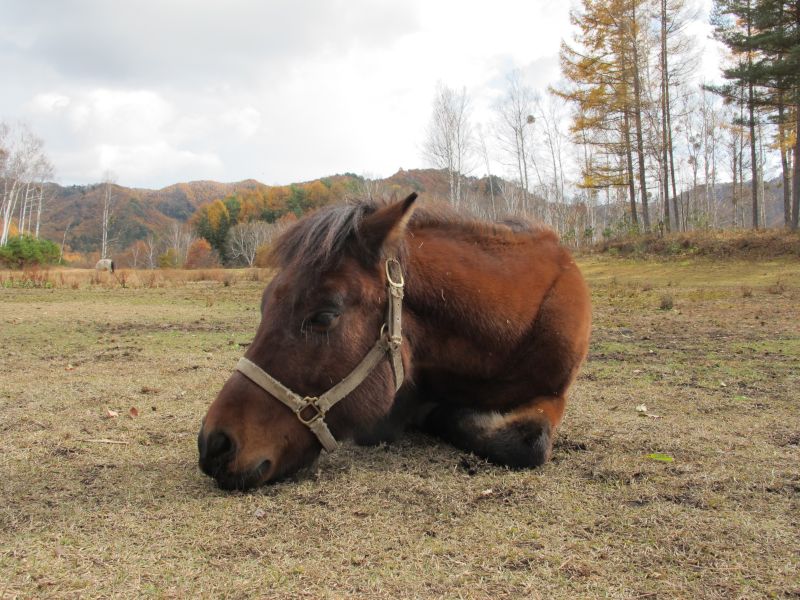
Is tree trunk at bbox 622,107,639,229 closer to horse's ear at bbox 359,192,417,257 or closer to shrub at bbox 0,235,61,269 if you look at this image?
horse's ear at bbox 359,192,417,257

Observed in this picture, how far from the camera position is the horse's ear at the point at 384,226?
2418 mm

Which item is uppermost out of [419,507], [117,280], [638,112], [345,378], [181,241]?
[638,112]

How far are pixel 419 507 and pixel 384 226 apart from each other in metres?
1.30

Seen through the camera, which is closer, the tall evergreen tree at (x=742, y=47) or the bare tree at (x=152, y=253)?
the tall evergreen tree at (x=742, y=47)

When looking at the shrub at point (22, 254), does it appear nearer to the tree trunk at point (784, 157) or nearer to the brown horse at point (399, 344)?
the brown horse at point (399, 344)

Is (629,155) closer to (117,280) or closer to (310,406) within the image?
(117,280)

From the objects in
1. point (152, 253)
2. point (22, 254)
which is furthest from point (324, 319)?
point (152, 253)

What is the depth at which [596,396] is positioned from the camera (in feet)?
14.3

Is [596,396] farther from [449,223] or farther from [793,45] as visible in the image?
[793,45]

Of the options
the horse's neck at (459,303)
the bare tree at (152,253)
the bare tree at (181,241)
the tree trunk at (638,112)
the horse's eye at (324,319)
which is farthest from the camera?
the bare tree at (152,253)

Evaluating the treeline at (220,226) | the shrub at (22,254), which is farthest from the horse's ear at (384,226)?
the treeline at (220,226)

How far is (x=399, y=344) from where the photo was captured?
7.86ft

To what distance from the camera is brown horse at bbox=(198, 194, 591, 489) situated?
2229 millimetres

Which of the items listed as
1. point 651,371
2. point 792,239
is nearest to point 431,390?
point 651,371
